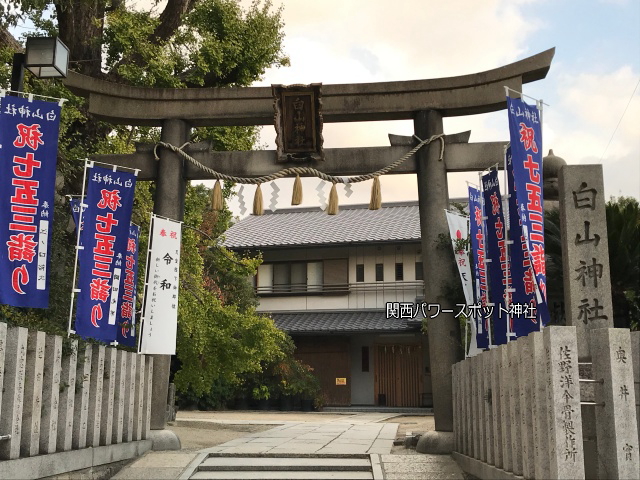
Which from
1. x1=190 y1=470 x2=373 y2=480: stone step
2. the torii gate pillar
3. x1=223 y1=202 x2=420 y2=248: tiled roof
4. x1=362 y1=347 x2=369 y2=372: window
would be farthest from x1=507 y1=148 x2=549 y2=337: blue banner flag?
x1=362 y1=347 x2=369 y2=372: window

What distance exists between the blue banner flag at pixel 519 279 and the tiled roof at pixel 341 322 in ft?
60.9

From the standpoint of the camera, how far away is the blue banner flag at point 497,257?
33.3 ft

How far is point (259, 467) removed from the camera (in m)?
10.2

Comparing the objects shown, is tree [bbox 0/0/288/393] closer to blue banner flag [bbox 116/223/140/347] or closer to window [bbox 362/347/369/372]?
blue banner flag [bbox 116/223/140/347]

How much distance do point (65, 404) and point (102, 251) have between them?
2.10 m

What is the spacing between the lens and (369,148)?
40.1ft

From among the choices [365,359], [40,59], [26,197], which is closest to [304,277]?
[365,359]

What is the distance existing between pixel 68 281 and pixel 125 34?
5977mm

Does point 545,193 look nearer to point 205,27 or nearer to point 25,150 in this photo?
point 205,27

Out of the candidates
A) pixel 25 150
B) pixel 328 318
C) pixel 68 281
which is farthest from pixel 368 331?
pixel 25 150

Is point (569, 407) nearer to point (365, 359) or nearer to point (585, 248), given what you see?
point (585, 248)

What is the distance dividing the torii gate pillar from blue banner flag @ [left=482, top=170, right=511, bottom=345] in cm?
122

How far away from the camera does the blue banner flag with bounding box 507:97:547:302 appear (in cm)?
843

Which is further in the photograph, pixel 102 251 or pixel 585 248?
pixel 102 251
